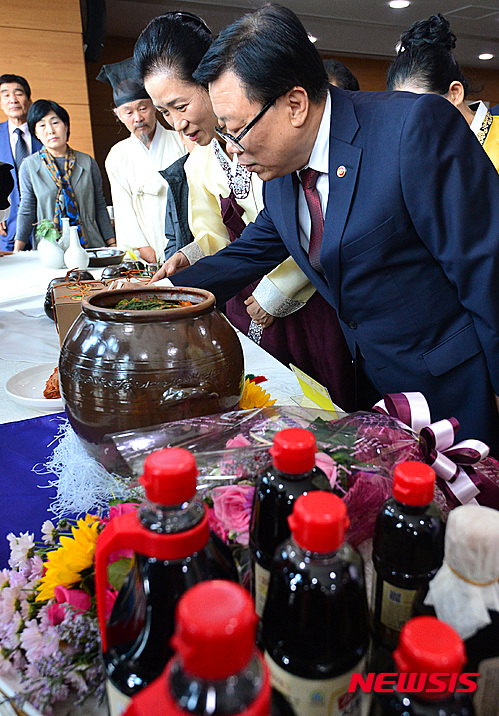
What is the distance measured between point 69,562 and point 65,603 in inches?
1.4

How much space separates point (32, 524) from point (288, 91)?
0.88 m

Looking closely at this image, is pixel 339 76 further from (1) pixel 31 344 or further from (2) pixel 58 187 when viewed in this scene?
(2) pixel 58 187

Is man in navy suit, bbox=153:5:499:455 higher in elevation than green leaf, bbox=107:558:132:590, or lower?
higher

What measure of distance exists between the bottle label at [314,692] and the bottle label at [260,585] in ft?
0.29

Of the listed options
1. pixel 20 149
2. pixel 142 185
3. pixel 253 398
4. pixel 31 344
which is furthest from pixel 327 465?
pixel 20 149

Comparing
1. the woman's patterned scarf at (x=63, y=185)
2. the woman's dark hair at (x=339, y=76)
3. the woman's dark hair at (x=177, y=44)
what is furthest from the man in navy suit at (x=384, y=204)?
the woman's patterned scarf at (x=63, y=185)

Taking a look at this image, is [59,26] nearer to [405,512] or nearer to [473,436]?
[473,436]

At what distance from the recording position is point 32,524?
0.72 m

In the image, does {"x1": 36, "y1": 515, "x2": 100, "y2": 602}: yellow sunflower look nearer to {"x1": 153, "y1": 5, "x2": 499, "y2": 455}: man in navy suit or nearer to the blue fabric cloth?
the blue fabric cloth

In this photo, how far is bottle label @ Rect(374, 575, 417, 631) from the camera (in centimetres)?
39

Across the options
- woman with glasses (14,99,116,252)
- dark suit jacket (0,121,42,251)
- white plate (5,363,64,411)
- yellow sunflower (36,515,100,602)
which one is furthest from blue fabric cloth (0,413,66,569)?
dark suit jacket (0,121,42,251)

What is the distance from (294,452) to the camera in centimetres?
41

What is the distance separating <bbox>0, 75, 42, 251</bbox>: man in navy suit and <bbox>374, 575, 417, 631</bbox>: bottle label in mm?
4242

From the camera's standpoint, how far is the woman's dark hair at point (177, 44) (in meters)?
1.65
